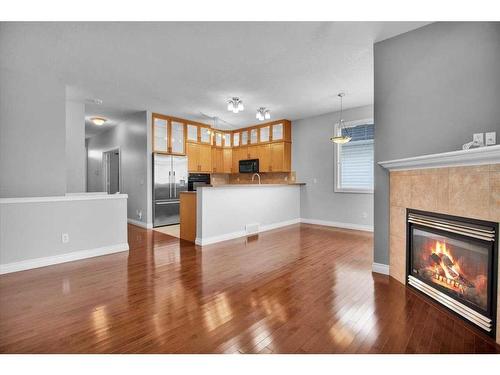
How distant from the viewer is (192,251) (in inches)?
158

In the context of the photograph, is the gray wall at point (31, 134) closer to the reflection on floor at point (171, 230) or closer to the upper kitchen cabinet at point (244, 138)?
the reflection on floor at point (171, 230)

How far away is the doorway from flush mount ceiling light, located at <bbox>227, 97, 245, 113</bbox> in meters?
4.05

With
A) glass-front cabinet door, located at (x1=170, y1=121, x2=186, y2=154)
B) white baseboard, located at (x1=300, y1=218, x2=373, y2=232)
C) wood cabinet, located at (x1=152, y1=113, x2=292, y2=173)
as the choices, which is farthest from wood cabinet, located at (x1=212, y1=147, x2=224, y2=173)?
white baseboard, located at (x1=300, y1=218, x2=373, y2=232)

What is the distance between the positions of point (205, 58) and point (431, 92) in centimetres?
265

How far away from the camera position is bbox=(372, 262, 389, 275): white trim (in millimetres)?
3029

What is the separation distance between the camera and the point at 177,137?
648cm

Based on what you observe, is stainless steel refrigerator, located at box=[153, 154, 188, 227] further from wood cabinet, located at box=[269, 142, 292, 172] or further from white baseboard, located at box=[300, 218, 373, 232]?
white baseboard, located at box=[300, 218, 373, 232]

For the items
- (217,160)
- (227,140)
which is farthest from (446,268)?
(227,140)

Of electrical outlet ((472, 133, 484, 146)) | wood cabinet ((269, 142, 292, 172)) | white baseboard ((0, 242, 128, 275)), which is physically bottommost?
white baseboard ((0, 242, 128, 275))

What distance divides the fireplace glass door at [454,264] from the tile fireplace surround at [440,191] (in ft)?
0.58

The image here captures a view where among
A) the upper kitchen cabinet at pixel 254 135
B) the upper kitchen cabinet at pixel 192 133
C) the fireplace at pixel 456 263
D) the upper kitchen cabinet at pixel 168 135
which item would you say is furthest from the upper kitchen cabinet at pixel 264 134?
the fireplace at pixel 456 263

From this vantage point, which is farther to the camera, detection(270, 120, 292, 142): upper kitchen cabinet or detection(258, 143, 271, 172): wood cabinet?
detection(258, 143, 271, 172): wood cabinet
